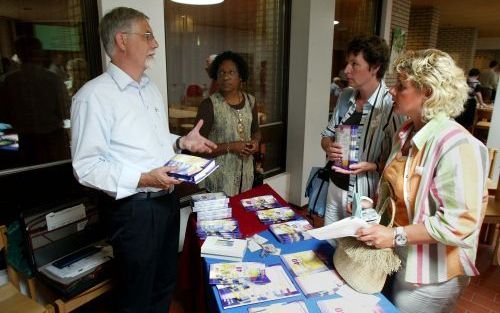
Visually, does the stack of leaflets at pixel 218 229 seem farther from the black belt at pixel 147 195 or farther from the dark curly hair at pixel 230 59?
the dark curly hair at pixel 230 59

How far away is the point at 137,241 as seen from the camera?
1.53 m

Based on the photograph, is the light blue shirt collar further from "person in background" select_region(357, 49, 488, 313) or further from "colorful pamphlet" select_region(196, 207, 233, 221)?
"person in background" select_region(357, 49, 488, 313)

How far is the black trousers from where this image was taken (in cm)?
151

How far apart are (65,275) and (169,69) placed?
1.69 meters

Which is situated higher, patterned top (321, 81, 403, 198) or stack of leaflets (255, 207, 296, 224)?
patterned top (321, 81, 403, 198)

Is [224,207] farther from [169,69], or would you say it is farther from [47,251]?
[169,69]

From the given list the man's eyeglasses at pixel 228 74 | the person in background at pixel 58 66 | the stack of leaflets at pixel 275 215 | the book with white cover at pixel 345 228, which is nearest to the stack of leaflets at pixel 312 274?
the book with white cover at pixel 345 228

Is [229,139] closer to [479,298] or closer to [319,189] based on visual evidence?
[319,189]

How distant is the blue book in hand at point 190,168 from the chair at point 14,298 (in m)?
1.01

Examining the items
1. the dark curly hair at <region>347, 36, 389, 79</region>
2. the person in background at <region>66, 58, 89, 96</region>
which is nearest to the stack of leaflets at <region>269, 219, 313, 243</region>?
the dark curly hair at <region>347, 36, 389, 79</region>

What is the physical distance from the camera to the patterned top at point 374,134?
5.64ft

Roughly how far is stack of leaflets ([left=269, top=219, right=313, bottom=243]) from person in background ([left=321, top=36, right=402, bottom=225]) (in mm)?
322

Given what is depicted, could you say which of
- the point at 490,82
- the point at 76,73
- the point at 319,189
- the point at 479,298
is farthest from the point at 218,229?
the point at 490,82

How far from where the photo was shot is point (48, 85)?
203 cm
